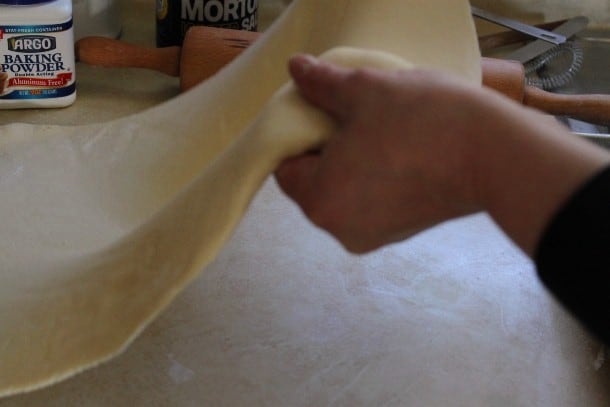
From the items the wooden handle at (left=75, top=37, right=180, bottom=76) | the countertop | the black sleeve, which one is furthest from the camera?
the wooden handle at (left=75, top=37, right=180, bottom=76)

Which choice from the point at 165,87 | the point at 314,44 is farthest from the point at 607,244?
the point at 165,87

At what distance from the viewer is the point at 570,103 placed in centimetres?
92

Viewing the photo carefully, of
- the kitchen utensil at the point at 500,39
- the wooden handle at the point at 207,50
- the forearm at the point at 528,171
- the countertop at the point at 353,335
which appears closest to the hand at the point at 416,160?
the forearm at the point at 528,171

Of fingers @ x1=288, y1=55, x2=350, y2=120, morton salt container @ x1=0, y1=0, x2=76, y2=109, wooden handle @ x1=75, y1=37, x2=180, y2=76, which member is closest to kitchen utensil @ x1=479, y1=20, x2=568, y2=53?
wooden handle @ x1=75, y1=37, x2=180, y2=76

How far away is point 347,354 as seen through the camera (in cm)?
65

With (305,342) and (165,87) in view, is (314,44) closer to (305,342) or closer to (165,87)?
(305,342)

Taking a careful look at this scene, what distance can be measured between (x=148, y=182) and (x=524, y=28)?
61 centimetres

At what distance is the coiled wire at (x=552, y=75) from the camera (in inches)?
41.5

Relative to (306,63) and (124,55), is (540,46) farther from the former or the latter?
(306,63)

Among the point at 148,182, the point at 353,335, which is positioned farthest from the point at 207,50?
the point at 353,335

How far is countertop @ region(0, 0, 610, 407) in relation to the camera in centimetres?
62

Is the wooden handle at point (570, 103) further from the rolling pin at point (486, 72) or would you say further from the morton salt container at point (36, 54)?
the morton salt container at point (36, 54)

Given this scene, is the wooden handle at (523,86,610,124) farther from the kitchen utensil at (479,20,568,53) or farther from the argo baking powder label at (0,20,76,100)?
the argo baking powder label at (0,20,76,100)

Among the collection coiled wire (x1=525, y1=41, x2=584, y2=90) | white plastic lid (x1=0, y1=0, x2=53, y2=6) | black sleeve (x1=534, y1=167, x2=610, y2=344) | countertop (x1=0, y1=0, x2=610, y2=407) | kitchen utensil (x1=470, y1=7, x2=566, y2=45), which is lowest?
countertop (x1=0, y1=0, x2=610, y2=407)
